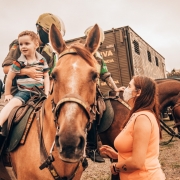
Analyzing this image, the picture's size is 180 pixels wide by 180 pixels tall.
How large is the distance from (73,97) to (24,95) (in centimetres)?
168

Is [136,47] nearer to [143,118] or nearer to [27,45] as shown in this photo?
[27,45]


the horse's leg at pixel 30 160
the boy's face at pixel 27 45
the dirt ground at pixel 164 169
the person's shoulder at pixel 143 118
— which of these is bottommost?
the dirt ground at pixel 164 169

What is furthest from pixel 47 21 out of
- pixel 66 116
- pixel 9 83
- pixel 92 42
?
pixel 66 116

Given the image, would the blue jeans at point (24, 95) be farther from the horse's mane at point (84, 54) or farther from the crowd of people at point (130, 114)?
the horse's mane at point (84, 54)

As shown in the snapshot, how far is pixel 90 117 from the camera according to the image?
2186 mm

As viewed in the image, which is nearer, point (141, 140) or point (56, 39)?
point (141, 140)

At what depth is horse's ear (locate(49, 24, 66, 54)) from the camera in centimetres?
272

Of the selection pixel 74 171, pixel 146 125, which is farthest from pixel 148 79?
pixel 74 171

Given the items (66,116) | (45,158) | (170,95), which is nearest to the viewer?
(66,116)

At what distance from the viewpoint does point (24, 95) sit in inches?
135

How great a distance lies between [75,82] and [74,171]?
47.5 inches

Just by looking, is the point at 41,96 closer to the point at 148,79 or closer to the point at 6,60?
the point at 6,60

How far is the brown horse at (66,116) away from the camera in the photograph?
6.02 feet

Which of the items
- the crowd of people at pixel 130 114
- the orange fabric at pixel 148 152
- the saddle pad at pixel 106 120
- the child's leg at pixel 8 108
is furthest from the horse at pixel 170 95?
the child's leg at pixel 8 108
